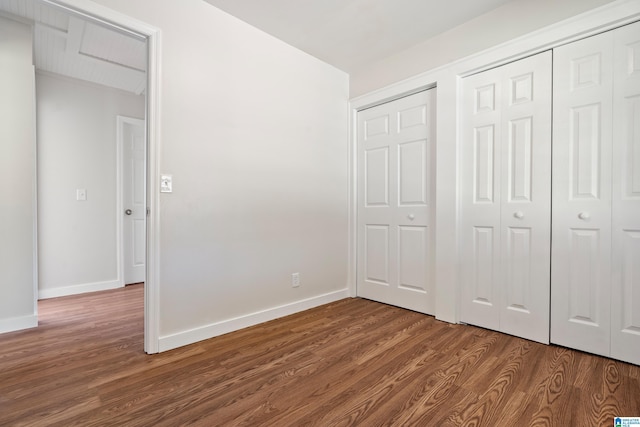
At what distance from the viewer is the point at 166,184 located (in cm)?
196

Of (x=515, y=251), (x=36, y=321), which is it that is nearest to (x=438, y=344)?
(x=515, y=251)

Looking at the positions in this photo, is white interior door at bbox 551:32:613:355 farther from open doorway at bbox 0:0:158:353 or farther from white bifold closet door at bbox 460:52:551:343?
open doorway at bbox 0:0:158:353

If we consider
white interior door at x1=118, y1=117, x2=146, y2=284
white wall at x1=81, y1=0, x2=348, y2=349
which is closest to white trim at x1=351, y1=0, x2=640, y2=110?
white wall at x1=81, y1=0, x2=348, y2=349

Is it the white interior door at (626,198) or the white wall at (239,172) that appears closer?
the white interior door at (626,198)

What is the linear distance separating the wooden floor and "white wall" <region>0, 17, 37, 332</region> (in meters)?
0.28

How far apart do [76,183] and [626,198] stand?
4918 mm

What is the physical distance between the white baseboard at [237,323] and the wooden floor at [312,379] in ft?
0.24

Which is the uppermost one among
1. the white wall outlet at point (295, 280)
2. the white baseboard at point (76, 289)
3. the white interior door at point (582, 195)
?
the white interior door at point (582, 195)

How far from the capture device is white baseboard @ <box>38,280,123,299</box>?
127 inches

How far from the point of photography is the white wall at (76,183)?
10.7ft

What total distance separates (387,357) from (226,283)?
126cm

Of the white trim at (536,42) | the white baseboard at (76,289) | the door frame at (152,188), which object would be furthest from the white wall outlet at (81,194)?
the white trim at (536,42)

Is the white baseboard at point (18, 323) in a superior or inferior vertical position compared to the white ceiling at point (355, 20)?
inferior

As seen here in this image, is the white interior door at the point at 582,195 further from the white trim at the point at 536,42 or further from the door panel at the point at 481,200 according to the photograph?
the door panel at the point at 481,200
